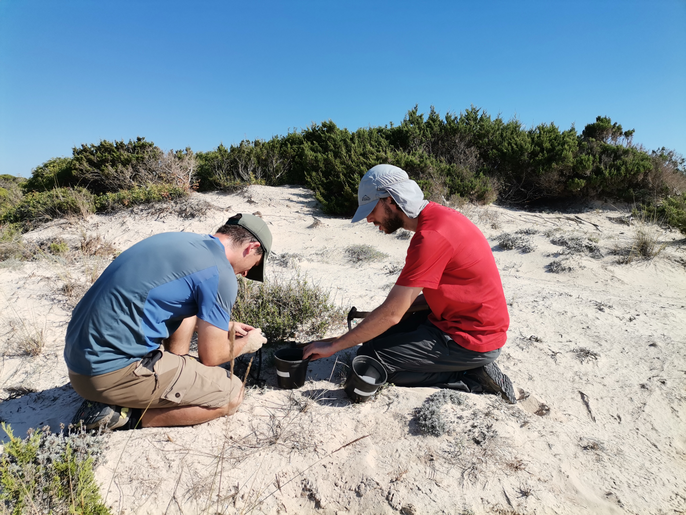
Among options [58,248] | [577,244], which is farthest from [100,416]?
[577,244]

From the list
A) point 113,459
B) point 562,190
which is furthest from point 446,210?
point 562,190

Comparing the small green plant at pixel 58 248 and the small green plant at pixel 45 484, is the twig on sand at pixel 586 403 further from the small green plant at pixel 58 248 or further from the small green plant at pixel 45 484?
the small green plant at pixel 58 248

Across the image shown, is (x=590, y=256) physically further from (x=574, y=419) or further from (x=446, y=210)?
(x=446, y=210)

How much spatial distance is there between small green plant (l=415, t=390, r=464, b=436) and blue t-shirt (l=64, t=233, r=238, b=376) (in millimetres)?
Result: 1364

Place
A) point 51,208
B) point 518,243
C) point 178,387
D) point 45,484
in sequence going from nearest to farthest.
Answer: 1. point 45,484
2. point 178,387
3. point 518,243
4. point 51,208

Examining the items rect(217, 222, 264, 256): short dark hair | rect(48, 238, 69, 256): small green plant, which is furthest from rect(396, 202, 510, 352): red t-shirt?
rect(48, 238, 69, 256): small green plant

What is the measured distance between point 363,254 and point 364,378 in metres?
4.25

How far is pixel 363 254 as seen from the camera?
22.4 ft

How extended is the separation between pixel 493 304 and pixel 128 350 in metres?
2.29

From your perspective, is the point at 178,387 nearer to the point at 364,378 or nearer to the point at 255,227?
the point at 255,227

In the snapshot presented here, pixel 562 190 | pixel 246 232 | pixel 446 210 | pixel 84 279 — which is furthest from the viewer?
pixel 562 190

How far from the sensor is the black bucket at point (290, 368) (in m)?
2.71

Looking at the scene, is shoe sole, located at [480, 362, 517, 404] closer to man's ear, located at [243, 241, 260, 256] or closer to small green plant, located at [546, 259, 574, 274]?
man's ear, located at [243, 241, 260, 256]

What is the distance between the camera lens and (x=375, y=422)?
8.25 feet
